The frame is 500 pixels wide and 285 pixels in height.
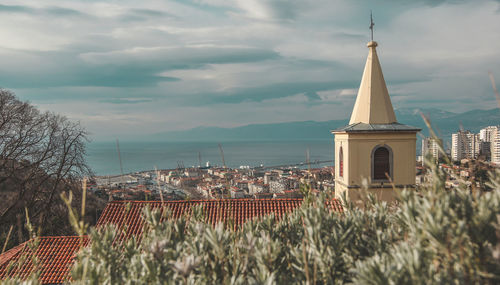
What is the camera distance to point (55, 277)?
34.3 feet

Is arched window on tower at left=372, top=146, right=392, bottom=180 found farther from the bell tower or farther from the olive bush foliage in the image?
the olive bush foliage

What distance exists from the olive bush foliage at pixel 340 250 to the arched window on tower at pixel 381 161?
31.5 ft

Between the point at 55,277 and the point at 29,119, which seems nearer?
the point at 55,277

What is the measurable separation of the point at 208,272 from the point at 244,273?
30 cm

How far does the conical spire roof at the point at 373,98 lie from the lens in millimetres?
12789

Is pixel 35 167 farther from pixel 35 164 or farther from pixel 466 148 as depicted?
pixel 466 148

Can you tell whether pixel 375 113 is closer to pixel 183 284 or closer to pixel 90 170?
pixel 183 284

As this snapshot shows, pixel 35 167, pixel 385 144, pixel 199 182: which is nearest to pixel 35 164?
pixel 35 167

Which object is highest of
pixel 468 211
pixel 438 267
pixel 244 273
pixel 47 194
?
pixel 468 211

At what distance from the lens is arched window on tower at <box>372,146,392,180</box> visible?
12453 millimetres

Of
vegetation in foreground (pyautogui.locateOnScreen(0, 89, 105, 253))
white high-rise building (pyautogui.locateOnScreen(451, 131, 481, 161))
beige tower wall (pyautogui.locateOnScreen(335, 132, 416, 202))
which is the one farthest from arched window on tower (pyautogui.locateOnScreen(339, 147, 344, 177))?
vegetation in foreground (pyautogui.locateOnScreen(0, 89, 105, 253))

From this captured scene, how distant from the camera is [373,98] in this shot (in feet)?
42.3

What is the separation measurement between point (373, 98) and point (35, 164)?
17.2 meters

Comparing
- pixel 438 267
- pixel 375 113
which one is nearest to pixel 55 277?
pixel 438 267
